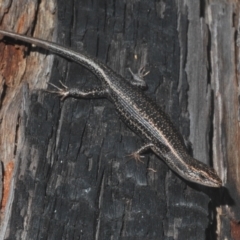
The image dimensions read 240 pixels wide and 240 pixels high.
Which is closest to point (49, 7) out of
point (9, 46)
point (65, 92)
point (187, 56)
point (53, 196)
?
point (9, 46)

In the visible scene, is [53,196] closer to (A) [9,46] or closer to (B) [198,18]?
(A) [9,46]

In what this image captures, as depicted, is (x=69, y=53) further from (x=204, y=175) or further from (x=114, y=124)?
(x=204, y=175)

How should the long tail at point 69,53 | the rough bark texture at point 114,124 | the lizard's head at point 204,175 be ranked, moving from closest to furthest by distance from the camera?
the rough bark texture at point 114,124
the lizard's head at point 204,175
the long tail at point 69,53

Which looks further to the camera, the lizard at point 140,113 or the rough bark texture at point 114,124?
the lizard at point 140,113

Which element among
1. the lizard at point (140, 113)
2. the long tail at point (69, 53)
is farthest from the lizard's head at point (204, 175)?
the long tail at point (69, 53)

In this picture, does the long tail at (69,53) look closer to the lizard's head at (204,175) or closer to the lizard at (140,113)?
the lizard at (140,113)

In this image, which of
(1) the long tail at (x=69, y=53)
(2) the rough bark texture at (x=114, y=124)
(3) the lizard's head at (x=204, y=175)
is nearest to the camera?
(2) the rough bark texture at (x=114, y=124)
